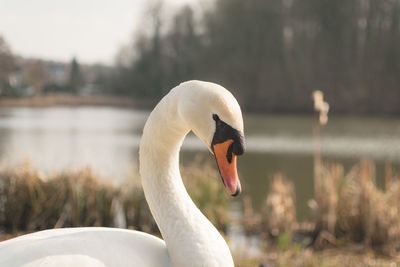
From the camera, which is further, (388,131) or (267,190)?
(388,131)

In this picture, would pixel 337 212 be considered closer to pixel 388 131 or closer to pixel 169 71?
pixel 388 131

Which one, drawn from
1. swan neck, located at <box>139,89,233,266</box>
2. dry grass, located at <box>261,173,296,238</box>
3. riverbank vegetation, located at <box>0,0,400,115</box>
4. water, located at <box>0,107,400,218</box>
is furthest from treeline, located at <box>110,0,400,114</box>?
swan neck, located at <box>139,89,233,266</box>

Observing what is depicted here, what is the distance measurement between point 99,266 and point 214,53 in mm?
35334

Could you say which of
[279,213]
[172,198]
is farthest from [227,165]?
[279,213]

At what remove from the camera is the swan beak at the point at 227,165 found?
54.2 inches

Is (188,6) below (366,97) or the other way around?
the other way around

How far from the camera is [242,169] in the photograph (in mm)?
11000

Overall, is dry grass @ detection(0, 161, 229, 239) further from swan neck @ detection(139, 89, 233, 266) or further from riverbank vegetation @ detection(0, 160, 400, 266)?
swan neck @ detection(139, 89, 233, 266)

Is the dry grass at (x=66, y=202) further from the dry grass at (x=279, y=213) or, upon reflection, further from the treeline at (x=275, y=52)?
the treeline at (x=275, y=52)

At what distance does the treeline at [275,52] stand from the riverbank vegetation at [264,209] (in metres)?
30.0

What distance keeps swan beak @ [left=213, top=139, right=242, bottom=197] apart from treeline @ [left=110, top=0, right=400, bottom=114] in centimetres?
3306

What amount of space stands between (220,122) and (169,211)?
0.43 metres

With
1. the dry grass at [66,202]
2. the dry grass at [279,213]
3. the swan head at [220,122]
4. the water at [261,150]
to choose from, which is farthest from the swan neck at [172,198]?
the water at [261,150]

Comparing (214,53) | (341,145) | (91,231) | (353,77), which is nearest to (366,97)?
(353,77)
